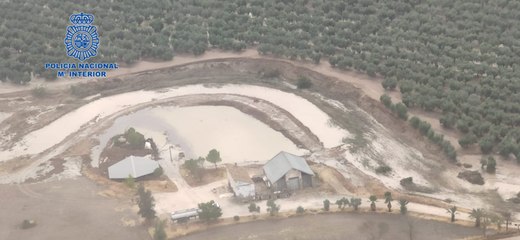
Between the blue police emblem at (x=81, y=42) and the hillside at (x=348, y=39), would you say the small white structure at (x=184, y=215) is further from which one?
the blue police emblem at (x=81, y=42)

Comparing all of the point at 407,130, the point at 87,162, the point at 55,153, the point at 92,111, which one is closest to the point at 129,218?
the point at 87,162

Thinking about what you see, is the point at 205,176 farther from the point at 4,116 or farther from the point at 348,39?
the point at 348,39

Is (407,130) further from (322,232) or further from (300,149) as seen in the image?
(322,232)

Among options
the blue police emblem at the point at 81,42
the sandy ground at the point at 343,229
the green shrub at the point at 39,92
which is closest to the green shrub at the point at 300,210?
the sandy ground at the point at 343,229

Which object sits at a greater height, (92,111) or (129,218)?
(92,111)

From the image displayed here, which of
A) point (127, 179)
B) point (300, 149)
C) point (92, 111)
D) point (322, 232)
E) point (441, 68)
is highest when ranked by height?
point (441, 68)

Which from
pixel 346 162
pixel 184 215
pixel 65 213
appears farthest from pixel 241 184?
pixel 65 213
